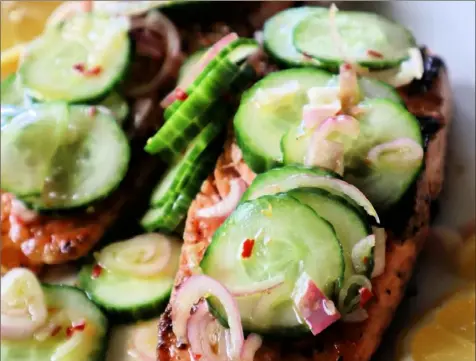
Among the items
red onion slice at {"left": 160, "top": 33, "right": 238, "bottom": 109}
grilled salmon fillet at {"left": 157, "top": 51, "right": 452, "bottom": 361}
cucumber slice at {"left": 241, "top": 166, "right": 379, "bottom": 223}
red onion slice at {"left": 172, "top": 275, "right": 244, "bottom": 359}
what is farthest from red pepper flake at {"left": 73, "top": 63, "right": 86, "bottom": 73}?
red onion slice at {"left": 172, "top": 275, "right": 244, "bottom": 359}

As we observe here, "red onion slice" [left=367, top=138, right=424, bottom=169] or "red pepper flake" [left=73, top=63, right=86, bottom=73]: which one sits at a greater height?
"red onion slice" [left=367, top=138, right=424, bottom=169]

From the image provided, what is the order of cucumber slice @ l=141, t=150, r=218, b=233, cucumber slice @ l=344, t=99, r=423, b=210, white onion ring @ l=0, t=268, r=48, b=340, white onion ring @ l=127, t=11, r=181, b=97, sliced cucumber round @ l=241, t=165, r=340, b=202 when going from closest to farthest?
1. sliced cucumber round @ l=241, t=165, r=340, b=202
2. cucumber slice @ l=344, t=99, r=423, b=210
3. white onion ring @ l=0, t=268, r=48, b=340
4. cucumber slice @ l=141, t=150, r=218, b=233
5. white onion ring @ l=127, t=11, r=181, b=97

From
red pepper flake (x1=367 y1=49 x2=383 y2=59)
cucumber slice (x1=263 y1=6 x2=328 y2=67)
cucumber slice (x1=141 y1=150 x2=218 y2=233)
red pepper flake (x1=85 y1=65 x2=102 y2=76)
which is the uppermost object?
red pepper flake (x1=367 y1=49 x2=383 y2=59)

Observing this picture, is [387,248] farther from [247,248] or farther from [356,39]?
[356,39]

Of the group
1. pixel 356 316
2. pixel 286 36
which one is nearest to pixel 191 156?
pixel 286 36

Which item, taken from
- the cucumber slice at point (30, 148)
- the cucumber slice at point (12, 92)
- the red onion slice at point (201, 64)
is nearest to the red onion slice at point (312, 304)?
the red onion slice at point (201, 64)

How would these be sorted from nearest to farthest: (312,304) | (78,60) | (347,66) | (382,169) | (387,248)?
(312,304)
(382,169)
(387,248)
(347,66)
(78,60)

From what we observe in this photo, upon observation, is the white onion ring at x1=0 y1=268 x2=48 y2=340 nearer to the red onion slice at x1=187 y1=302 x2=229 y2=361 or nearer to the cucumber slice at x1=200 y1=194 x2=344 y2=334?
the red onion slice at x1=187 y1=302 x2=229 y2=361

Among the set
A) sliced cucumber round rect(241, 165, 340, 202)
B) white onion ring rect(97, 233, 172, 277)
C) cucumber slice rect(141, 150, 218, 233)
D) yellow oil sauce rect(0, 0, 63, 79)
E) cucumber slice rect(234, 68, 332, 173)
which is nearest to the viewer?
sliced cucumber round rect(241, 165, 340, 202)
